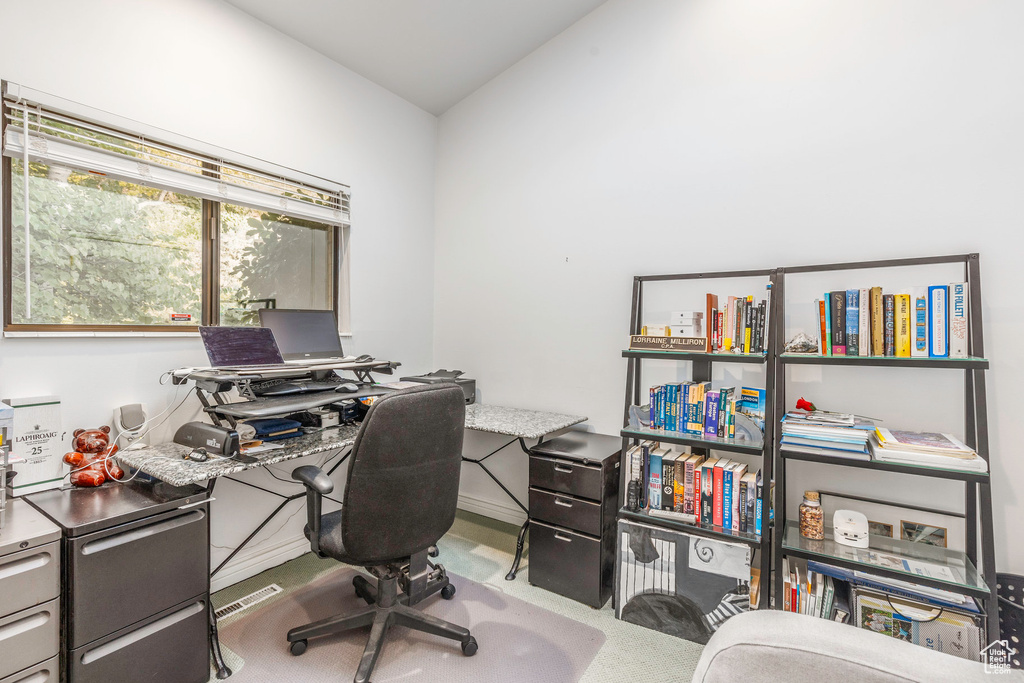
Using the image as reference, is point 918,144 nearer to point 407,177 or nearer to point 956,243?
point 956,243

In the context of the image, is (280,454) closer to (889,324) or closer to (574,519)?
(574,519)

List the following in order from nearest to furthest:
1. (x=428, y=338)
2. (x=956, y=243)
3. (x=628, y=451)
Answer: (x=956, y=243), (x=628, y=451), (x=428, y=338)

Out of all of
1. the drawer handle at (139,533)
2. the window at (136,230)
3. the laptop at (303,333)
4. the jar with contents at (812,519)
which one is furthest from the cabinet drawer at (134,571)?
the jar with contents at (812,519)

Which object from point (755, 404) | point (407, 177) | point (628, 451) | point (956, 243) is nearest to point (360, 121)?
point (407, 177)

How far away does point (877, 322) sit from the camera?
1.78 m

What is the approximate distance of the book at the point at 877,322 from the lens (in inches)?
69.9

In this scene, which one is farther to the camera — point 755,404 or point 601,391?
point 601,391

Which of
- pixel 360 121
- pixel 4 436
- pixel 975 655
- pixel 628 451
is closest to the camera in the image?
pixel 4 436

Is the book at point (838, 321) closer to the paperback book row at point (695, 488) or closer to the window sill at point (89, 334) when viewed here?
the paperback book row at point (695, 488)

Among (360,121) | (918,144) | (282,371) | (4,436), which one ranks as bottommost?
(4,436)

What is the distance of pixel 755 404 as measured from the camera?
204 centimetres

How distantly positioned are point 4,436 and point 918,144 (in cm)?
347

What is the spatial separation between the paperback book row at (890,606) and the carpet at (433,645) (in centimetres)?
85

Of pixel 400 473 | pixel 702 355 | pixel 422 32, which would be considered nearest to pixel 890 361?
pixel 702 355
